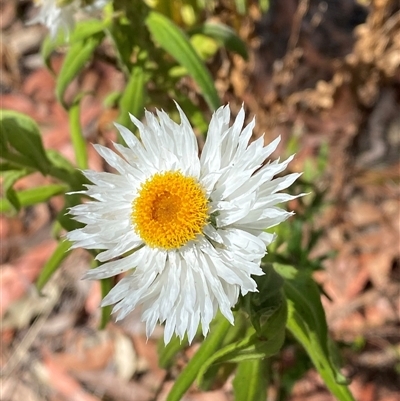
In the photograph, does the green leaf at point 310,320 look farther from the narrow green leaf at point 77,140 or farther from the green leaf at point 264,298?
the narrow green leaf at point 77,140

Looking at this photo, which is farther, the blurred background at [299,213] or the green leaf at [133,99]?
the blurred background at [299,213]

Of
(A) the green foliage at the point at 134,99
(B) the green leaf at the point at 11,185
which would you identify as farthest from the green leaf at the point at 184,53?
(B) the green leaf at the point at 11,185

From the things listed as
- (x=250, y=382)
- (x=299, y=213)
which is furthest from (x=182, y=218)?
(x=299, y=213)

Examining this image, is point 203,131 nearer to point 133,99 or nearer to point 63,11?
point 133,99

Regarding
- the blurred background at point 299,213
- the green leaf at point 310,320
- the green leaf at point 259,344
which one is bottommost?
the blurred background at point 299,213

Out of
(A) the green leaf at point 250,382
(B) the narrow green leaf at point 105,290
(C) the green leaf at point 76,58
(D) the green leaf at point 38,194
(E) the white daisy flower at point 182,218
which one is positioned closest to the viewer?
(E) the white daisy flower at point 182,218

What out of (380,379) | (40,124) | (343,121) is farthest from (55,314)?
(343,121)

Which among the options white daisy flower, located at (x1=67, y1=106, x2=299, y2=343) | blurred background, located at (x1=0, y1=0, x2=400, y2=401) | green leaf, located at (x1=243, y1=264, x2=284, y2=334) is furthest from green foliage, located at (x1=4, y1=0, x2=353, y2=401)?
blurred background, located at (x1=0, y1=0, x2=400, y2=401)

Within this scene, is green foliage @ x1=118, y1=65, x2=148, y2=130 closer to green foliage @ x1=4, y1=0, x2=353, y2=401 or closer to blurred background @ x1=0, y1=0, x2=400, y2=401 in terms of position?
green foliage @ x1=4, y1=0, x2=353, y2=401
